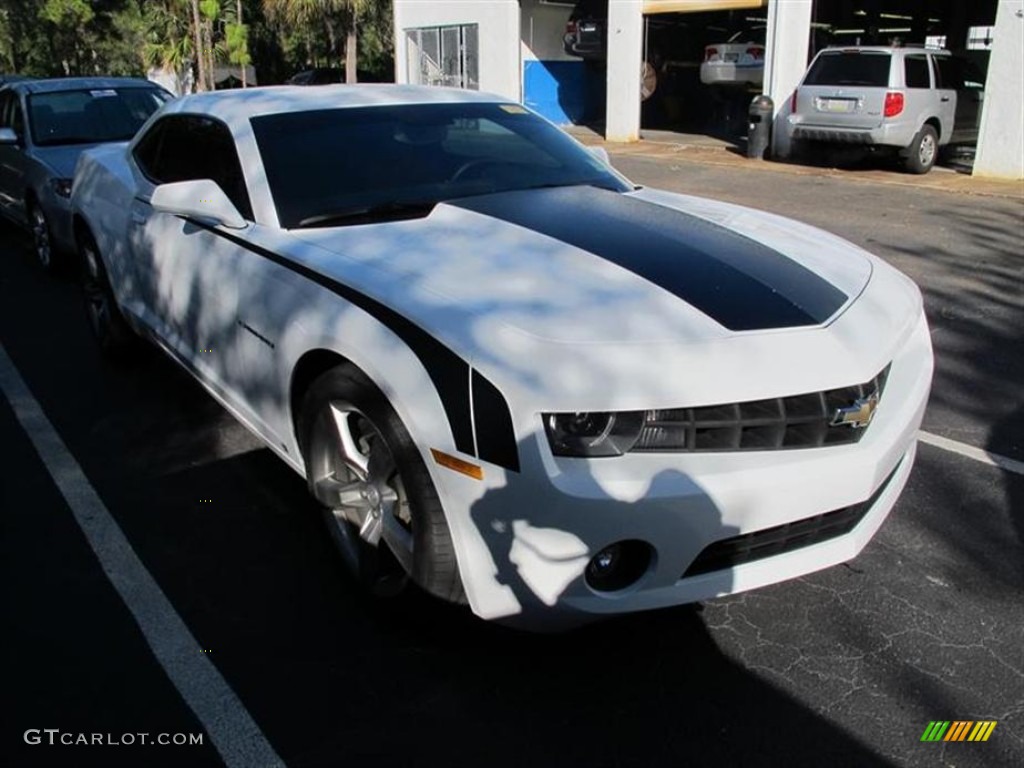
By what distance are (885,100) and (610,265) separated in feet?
40.3

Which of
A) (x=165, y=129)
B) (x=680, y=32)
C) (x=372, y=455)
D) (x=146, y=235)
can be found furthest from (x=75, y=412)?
(x=680, y=32)

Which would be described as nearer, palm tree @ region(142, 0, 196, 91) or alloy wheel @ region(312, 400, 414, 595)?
alloy wheel @ region(312, 400, 414, 595)

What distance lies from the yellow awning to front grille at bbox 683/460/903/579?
53.2 feet

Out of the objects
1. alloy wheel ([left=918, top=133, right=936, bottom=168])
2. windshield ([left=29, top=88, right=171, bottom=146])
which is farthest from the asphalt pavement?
alloy wheel ([left=918, top=133, right=936, bottom=168])

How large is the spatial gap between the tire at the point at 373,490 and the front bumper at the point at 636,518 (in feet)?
0.33

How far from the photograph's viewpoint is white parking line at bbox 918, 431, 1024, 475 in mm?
4148

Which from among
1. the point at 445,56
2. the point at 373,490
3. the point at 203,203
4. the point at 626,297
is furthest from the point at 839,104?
the point at 445,56

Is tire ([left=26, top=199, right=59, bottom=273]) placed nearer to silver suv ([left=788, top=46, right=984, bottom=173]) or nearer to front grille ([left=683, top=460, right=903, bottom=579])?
front grille ([left=683, top=460, right=903, bottom=579])

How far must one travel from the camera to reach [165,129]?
4.91 meters

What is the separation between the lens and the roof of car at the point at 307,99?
4.10 metres

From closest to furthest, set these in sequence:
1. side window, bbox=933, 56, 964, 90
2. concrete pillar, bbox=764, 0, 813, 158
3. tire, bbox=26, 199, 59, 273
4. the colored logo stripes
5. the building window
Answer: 1. the colored logo stripes
2. tire, bbox=26, 199, 59, 273
3. side window, bbox=933, 56, 964, 90
4. concrete pillar, bbox=764, 0, 813, 158
5. the building window

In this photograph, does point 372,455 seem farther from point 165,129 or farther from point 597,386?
point 165,129

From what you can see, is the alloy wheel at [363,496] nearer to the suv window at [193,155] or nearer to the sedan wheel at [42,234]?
the suv window at [193,155]

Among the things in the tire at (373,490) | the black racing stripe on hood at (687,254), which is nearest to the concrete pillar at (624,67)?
the black racing stripe on hood at (687,254)
